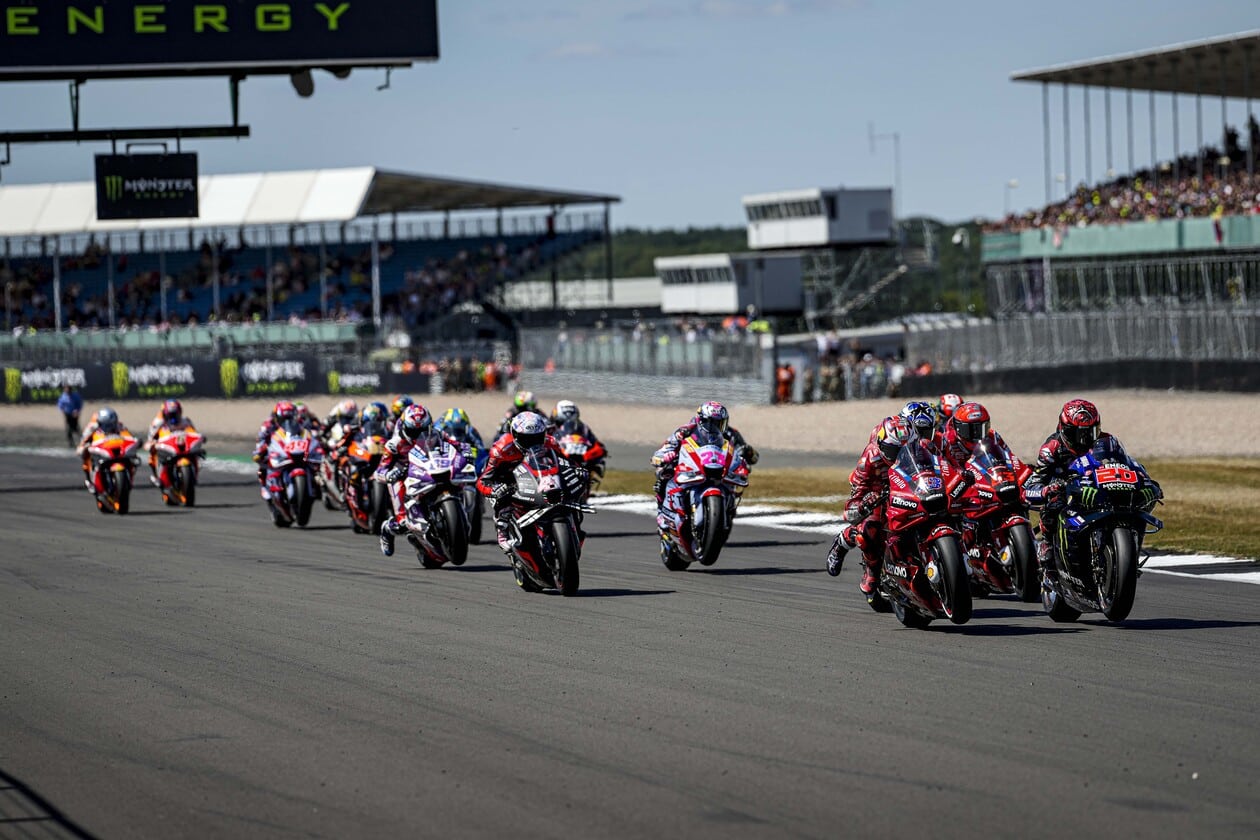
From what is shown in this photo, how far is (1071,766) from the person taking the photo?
803cm

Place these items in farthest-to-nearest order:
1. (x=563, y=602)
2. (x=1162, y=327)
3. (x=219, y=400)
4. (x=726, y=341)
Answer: (x=219, y=400)
(x=726, y=341)
(x=1162, y=327)
(x=563, y=602)

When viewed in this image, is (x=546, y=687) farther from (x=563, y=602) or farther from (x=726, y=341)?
(x=726, y=341)

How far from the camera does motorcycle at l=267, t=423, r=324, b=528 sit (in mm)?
23531

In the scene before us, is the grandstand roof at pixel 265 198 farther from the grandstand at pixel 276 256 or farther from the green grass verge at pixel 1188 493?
the green grass verge at pixel 1188 493

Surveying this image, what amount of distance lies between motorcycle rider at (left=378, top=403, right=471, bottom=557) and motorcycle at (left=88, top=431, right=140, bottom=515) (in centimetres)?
895

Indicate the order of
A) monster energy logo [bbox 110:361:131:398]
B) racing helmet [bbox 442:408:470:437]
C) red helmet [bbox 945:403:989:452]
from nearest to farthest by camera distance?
red helmet [bbox 945:403:989:452]
racing helmet [bbox 442:408:470:437]
monster energy logo [bbox 110:361:131:398]

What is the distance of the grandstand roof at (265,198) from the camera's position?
71750 millimetres

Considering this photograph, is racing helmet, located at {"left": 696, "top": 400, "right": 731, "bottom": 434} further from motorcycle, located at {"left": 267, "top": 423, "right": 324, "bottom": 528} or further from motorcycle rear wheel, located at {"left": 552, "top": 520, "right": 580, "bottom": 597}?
motorcycle, located at {"left": 267, "top": 423, "right": 324, "bottom": 528}

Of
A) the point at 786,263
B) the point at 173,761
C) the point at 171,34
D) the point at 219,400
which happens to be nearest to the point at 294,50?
the point at 171,34

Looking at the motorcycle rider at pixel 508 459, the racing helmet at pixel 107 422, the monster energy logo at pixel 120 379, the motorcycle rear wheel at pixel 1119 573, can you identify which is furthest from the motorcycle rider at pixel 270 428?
the monster energy logo at pixel 120 379

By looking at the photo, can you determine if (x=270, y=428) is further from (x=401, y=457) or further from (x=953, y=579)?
(x=953, y=579)

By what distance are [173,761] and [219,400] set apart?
54.1m

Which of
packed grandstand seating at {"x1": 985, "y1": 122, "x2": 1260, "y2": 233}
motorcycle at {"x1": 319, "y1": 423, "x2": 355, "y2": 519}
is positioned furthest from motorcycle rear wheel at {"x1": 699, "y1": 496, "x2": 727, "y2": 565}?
packed grandstand seating at {"x1": 985, "y1": 122, "x2": 1260, "y2": 233}

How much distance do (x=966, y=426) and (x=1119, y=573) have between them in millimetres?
2192
